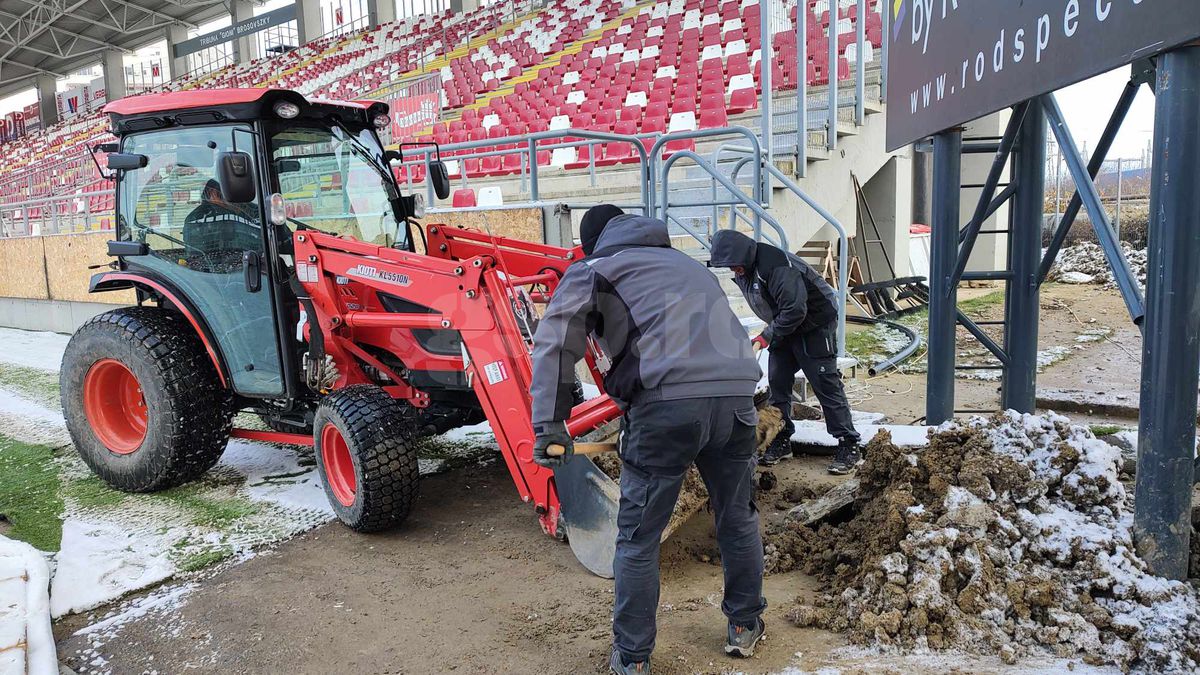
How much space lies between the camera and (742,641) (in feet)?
9.71

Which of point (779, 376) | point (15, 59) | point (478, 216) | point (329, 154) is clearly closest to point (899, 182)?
point (478, 216)

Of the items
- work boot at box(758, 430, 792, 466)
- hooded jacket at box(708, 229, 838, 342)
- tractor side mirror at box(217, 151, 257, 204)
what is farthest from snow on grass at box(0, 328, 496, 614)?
hooded jacket at box(708, 229, 838, 342)

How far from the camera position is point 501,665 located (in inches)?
119

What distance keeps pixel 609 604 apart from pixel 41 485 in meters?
4.02

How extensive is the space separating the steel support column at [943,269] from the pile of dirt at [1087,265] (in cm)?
1174

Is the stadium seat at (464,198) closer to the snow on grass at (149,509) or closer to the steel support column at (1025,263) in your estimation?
the snow on grass at (149,509)

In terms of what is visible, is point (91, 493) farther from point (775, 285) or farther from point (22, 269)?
point (22, 269)

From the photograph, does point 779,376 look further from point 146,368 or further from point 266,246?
point 146,368

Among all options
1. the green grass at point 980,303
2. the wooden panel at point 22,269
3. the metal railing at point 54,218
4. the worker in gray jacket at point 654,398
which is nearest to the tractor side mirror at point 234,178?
the worker in gray jacket at point 654,398

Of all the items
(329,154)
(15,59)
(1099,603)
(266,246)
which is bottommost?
(1099,603)

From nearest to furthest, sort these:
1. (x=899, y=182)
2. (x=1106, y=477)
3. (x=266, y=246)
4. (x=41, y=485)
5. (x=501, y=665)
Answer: (x=501, y=665)
(x=1106, y=477)
(x=266, y=246)
(x=41, y=485)
(x=899, y=182)

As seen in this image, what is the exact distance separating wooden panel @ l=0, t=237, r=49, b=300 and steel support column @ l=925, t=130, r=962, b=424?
41.0 feet

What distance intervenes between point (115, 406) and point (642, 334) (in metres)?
4.15

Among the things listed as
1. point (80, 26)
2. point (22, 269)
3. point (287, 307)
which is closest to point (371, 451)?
point (287, 307)
